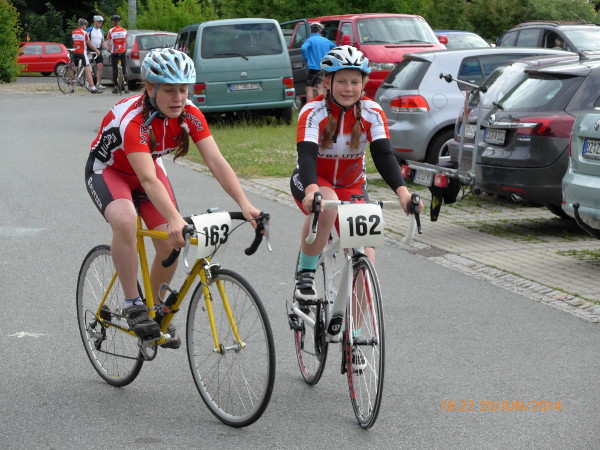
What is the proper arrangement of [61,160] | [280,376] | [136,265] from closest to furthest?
[136,265] < [280,376] < [61,160]

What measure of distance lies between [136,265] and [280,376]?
42.2 inches

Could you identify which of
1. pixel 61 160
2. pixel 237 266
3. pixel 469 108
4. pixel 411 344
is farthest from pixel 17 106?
pixel 411 344

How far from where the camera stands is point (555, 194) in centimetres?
1003

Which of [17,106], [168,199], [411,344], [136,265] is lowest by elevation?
[17,106]

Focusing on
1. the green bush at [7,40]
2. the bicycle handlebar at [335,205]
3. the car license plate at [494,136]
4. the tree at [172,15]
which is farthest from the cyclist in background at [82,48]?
the bicycle handlebar at [335,205]

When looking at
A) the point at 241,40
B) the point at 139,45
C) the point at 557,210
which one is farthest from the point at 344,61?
the point at 139,45

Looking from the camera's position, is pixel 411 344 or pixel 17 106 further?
pixel 17 106

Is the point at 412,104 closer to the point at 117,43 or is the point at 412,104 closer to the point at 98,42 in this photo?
the point at 117,43

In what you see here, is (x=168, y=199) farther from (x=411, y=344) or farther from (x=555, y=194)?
(x=555, y=194)

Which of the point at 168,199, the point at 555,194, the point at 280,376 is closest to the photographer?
the point at 168,199

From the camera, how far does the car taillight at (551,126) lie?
32.7ft

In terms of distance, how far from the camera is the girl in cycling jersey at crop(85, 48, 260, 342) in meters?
5.15

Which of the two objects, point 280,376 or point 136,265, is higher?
point 136,265

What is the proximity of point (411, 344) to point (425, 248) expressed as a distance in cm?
349
